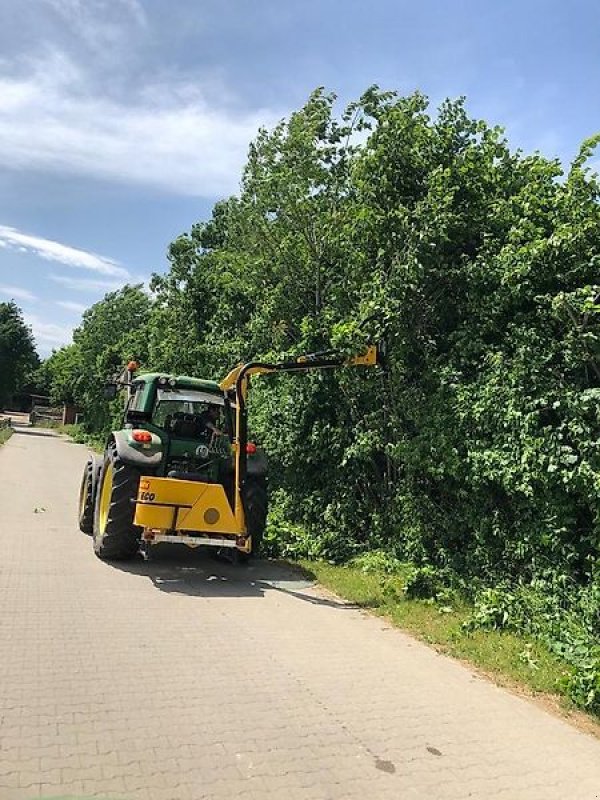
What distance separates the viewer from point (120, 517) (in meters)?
8.56

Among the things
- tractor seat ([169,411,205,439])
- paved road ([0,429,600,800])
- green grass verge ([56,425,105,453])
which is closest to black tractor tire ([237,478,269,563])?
tractor seat ([169,411,205,439])

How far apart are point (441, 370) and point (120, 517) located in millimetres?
4265

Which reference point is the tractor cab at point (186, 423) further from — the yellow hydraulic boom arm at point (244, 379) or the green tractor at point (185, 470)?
the yellow hydraulic boom arm at point (244, 379)

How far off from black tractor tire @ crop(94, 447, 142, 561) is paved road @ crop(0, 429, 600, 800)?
3.00ft

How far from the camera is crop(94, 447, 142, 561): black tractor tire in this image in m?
8.53

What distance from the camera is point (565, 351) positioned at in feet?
23.2

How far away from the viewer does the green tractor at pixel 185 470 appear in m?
8.22

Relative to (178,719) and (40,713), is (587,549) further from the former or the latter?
(40,713)

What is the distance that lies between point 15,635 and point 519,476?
15.8 ft

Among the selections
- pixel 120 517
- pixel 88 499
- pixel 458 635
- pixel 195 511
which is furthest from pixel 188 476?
pixel 458 635

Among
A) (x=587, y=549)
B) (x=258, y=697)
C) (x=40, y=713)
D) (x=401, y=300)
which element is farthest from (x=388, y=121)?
(x=40, y=713)

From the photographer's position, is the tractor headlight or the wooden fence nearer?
the tractor headlight

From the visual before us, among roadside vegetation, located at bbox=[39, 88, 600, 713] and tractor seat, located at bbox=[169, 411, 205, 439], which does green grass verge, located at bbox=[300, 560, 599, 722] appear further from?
tractor seat, located at bbox=[169, 411, 205, 439]

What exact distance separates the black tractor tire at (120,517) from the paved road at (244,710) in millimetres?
915
